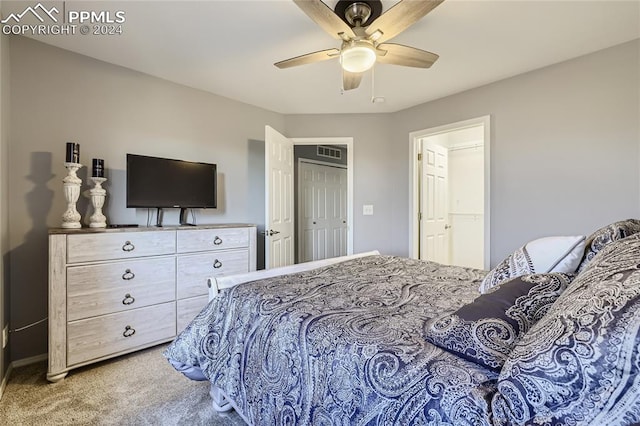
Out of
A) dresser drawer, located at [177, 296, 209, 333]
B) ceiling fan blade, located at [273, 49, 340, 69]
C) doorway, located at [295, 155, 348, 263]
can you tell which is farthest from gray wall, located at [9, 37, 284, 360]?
doorway, located at [295, 155, 348, 263]

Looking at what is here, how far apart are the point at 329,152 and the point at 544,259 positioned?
13.6ft

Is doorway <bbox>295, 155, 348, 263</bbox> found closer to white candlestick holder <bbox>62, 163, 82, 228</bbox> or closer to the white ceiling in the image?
the white ceiling

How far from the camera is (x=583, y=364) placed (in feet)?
1.79

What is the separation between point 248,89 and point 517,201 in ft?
9.35

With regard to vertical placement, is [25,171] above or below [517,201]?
above

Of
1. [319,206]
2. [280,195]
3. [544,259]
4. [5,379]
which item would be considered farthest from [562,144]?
[5,379]

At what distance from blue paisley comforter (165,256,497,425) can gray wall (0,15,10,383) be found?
1.32 metres

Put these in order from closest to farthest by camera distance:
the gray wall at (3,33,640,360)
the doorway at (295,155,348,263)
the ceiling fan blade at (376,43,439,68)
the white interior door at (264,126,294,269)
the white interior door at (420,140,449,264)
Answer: the ceiling fan blade at (376,43,439,68)
the gray wall at (3,33,640,360)
the white interior door at (264,126,294,269)
the white interior door at (420,140,449,264)
the doorway at (295,155,348,263)

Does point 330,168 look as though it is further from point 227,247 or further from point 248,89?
point 227,247

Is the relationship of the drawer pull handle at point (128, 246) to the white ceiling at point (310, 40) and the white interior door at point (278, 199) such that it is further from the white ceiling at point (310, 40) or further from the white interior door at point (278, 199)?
the white ceiling at point (310, 40)

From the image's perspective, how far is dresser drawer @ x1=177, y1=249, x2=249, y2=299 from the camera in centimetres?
247

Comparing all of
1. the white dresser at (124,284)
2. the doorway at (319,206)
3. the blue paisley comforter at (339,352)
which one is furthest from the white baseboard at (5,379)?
the doorway at (319,206)

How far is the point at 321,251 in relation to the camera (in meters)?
4.95

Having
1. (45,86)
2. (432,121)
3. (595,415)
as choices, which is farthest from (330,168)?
(595,415)
